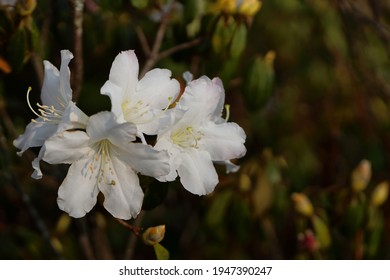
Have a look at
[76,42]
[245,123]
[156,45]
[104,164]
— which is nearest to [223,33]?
[156,45]

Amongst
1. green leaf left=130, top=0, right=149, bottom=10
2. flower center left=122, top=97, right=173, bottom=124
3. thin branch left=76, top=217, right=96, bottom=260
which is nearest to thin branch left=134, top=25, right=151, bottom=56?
green leaf left=130, top=0, right=149, bottom=10

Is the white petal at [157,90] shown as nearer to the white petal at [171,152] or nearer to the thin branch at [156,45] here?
the white petal at [171,152]

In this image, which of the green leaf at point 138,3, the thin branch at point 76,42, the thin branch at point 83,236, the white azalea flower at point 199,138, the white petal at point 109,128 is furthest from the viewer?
the thin branch at point 83,236

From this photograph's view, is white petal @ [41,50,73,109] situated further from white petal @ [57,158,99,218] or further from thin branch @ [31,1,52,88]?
thin branch @ [31,1,52,88]

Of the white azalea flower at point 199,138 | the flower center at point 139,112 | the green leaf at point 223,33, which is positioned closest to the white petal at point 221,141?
the white azalea flower at point 199,138

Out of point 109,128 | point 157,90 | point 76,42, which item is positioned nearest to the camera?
point 109,128

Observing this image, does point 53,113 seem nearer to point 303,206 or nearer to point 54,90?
point 54,90
